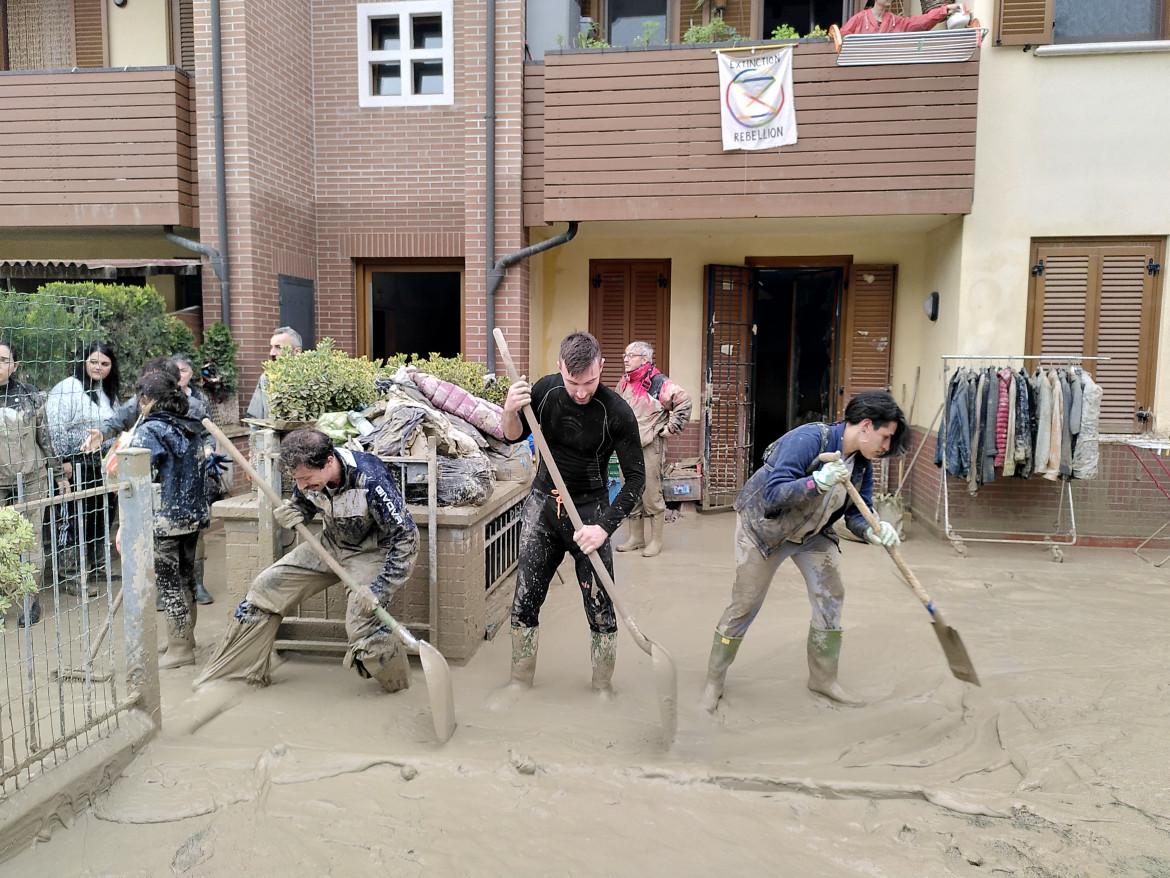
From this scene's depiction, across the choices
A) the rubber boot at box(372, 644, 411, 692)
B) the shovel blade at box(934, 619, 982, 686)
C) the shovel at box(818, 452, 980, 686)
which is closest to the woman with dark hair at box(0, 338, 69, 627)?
the rubber boot at box(372, 644, 411, 692)

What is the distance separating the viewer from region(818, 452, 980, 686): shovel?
12.7 feet

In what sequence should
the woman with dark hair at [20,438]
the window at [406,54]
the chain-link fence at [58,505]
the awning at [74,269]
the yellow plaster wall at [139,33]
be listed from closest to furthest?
1. the chain-link fence at [58,505]
2. the woman with dark hair at [20,438]
3. the awning at [74,269]
4. the window at [406,54]
5. the yellow plaster wall at [139,33]

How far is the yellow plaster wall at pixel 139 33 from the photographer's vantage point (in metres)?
9.73

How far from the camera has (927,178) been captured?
7.57 metres

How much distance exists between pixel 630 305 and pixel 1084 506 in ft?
17.5

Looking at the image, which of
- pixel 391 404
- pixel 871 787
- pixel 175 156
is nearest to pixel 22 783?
pixel 391 404

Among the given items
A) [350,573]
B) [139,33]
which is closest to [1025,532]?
[350,573]

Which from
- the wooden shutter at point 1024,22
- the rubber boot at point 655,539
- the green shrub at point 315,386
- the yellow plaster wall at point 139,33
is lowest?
the rubber boot at point 655,539

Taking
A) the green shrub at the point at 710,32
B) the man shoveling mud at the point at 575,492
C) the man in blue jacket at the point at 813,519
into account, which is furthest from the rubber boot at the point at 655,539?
the green shrub at the point at 710,32

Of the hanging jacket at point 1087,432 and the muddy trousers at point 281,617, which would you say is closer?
the muddy trousers at point 281,617

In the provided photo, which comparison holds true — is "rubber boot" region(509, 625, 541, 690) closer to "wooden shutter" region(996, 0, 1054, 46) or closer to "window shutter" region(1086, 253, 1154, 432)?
"window shutter" region(1086, 253, 1154, 432)

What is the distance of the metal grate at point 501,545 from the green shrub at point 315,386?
4.06 ft

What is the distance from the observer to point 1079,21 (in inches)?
296

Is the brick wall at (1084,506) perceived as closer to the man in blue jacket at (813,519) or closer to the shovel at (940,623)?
the man in blue jacket at (813,519)
